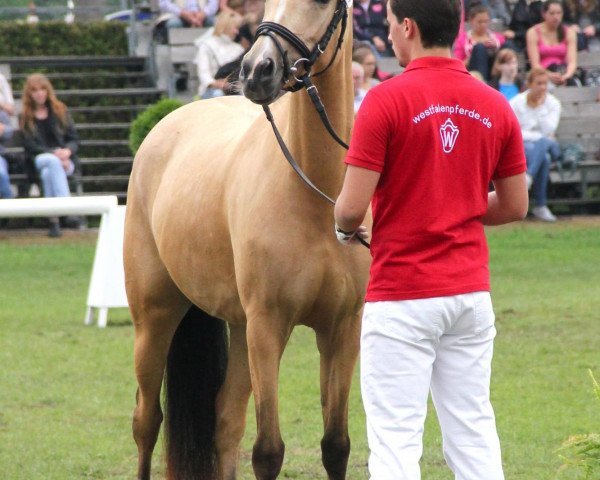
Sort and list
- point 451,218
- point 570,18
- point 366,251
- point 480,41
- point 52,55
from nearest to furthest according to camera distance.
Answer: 1. point 451,218
2. point 366,251
3. point 480,41
4. point 570,18
5. point 52,55

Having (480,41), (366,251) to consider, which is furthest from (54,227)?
(366,251)

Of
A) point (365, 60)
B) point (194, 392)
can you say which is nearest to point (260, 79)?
point (194, 392)

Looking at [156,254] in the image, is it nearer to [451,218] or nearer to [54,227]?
[451,218]

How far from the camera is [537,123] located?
16359 millimetres

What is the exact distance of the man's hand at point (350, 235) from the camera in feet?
13.6

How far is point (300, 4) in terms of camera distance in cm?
459

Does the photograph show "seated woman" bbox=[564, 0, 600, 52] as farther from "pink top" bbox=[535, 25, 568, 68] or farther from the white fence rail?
the white fence rail

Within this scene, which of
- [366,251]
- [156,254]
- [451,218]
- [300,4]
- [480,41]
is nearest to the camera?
→ [451,218]

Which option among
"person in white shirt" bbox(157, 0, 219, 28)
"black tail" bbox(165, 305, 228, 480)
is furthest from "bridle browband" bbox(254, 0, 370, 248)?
"person in white shirt" bbox(157, 0, 219, 28)

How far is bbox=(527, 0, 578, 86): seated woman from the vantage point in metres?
17.8

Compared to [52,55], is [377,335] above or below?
above

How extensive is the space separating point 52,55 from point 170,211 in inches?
637

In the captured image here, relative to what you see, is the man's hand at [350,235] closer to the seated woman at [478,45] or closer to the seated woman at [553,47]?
the seated woman at [478,45]

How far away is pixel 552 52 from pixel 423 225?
1474 centimetres
